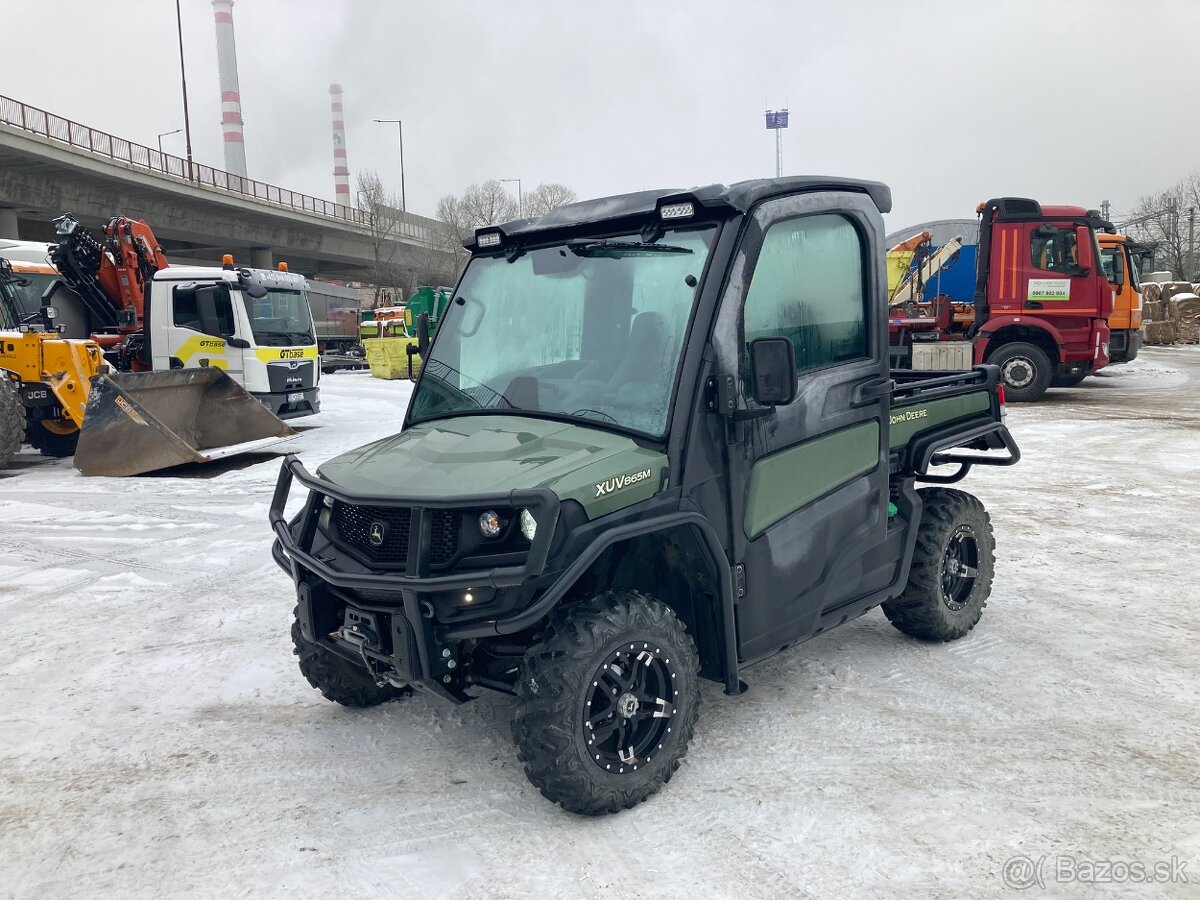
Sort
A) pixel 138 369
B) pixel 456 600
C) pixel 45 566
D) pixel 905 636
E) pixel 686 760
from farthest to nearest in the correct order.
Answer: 1. pixel 138 369
2. pixel 45 566
3. pixel 905 636
4. pixel 686 760
5. pixel 456 600

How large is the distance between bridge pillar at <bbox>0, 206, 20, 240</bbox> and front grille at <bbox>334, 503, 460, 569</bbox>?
33.0m

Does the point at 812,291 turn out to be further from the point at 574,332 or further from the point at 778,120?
the point at 778,120

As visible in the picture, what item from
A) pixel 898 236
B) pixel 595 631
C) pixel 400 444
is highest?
pixel 898 236

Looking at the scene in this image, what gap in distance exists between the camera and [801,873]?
2740 mm

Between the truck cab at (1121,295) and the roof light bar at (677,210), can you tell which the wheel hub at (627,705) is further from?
the truck cab at (1121,295)

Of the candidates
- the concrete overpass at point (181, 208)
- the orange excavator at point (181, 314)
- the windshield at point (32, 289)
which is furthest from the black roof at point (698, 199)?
the concrete overpass at point (181, 208)

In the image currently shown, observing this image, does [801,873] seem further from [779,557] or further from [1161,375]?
[1161,375]

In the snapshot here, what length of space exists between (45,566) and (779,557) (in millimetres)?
5609

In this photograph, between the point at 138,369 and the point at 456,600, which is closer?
the point at 456,600

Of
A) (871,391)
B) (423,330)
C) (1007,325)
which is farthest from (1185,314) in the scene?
(423,330)

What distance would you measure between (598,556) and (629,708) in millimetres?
554

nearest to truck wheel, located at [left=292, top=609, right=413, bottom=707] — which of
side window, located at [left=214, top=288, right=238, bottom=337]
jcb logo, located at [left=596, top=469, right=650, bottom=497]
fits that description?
jcb logo, located at [left=596, top=469, right=650, bottom=497]

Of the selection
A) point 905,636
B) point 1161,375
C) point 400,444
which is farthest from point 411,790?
point 1161,375

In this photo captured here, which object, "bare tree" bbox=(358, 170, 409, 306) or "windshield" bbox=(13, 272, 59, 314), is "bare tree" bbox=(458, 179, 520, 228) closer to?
"bare tree" bbox=(358, 170, 409, 306)
